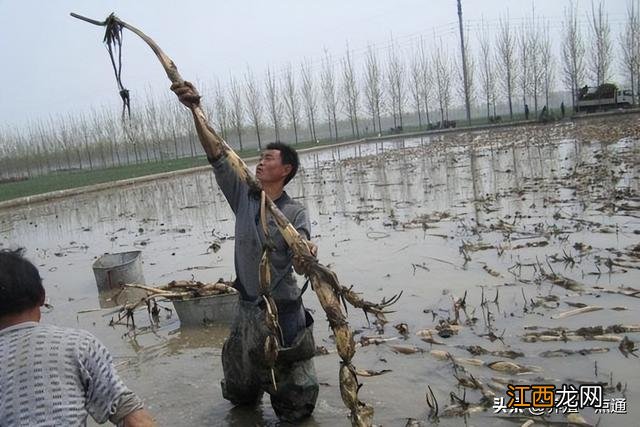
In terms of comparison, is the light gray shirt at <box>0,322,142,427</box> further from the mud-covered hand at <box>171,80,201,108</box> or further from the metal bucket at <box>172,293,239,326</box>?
the metal bucket at <box>172,293,239,326</box>

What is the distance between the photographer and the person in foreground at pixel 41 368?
1753 mm

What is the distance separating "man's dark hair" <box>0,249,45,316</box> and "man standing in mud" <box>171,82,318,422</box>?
59.1 inches

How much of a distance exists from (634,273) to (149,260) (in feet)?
22.8

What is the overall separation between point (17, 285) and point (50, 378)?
341 millimetres

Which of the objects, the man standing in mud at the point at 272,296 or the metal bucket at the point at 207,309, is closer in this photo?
the man standing in mud at the point at 272,296

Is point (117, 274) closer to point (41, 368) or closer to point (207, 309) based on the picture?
point (207, 309)

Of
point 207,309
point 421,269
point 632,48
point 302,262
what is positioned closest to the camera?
point 302,262

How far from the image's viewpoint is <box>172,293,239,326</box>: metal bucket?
209 inches

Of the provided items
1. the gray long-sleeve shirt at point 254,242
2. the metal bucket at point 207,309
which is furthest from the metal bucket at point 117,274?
the gray long-sleeve shirt at point 254,242

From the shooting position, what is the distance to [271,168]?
342 centimetres

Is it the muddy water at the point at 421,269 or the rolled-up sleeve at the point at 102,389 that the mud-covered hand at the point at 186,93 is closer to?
the rolled-up sleeve at the point at 102,389

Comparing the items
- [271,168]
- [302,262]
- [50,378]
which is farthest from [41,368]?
[271,168]

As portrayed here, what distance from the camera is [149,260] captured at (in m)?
8.64

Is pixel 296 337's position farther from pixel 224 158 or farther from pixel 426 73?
pixel 426 73
